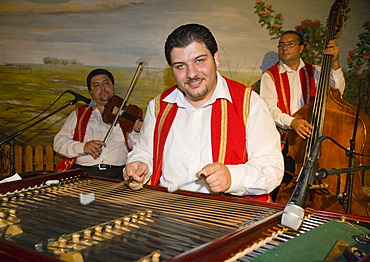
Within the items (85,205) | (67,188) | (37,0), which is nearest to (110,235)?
(85,205)

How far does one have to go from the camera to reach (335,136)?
3.08 m

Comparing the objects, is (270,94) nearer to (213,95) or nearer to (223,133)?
(213,95)

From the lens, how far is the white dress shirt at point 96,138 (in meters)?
4.26

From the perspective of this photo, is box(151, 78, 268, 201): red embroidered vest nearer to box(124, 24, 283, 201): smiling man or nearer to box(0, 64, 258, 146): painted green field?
box(124, 24, 283, 201): smiling man

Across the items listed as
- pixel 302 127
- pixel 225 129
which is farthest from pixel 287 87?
pixel 225 129

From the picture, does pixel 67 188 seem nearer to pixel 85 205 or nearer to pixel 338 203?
pixel 85 205

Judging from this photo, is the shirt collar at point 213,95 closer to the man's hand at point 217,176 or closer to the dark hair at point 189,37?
the dark hair at point 189,37

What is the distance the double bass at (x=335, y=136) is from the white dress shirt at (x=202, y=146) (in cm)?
97

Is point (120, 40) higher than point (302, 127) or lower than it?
higher

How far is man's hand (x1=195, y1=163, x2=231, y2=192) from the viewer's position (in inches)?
62.8

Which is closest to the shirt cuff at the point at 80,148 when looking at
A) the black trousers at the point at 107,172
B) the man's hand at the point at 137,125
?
the black trousers at the point at 107,172

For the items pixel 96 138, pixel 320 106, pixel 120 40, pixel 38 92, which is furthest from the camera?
pixel 38 92

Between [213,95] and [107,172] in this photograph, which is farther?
[107,172]

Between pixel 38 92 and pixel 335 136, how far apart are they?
474cm
